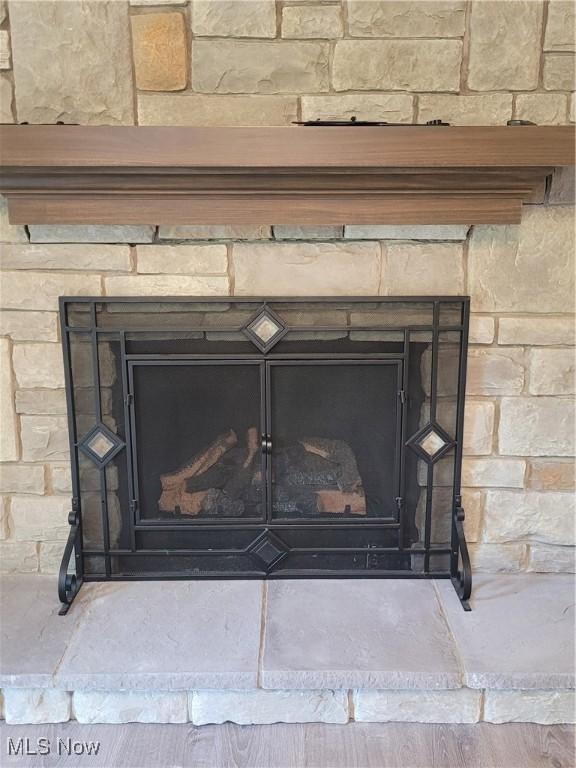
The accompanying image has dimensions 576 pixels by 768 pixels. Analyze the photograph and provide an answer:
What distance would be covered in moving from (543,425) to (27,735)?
1500mm

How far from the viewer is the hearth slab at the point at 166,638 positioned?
139cm

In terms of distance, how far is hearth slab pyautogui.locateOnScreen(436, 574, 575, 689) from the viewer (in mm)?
1391

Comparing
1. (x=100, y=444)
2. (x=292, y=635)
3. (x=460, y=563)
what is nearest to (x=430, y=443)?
(x=460, y=563)

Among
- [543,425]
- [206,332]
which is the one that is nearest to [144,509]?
[206,332]

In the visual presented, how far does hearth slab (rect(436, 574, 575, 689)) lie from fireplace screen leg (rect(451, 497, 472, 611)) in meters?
0.02

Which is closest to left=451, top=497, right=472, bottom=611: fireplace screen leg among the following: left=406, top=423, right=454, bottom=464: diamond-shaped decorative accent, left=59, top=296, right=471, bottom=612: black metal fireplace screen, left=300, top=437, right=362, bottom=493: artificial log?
left=59, top=296, right=471, bottom=612: black metal fireplace screen

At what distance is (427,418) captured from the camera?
1.65 m

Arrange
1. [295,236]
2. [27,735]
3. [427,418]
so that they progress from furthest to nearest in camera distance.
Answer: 1. [427,418]
2. [295,236]
3. [27,735]

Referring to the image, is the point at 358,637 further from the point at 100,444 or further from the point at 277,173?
the point at 277,173

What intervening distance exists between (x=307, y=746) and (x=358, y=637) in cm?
27

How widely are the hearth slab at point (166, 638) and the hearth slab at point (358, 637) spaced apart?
7 centimetres

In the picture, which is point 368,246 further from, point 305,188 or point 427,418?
point 427,418

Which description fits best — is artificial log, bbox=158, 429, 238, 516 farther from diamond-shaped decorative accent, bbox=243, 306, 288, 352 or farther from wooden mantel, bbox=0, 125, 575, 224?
wooden mantel, bbox=0, 125, 575, 224

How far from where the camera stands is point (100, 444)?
5.36 feet
